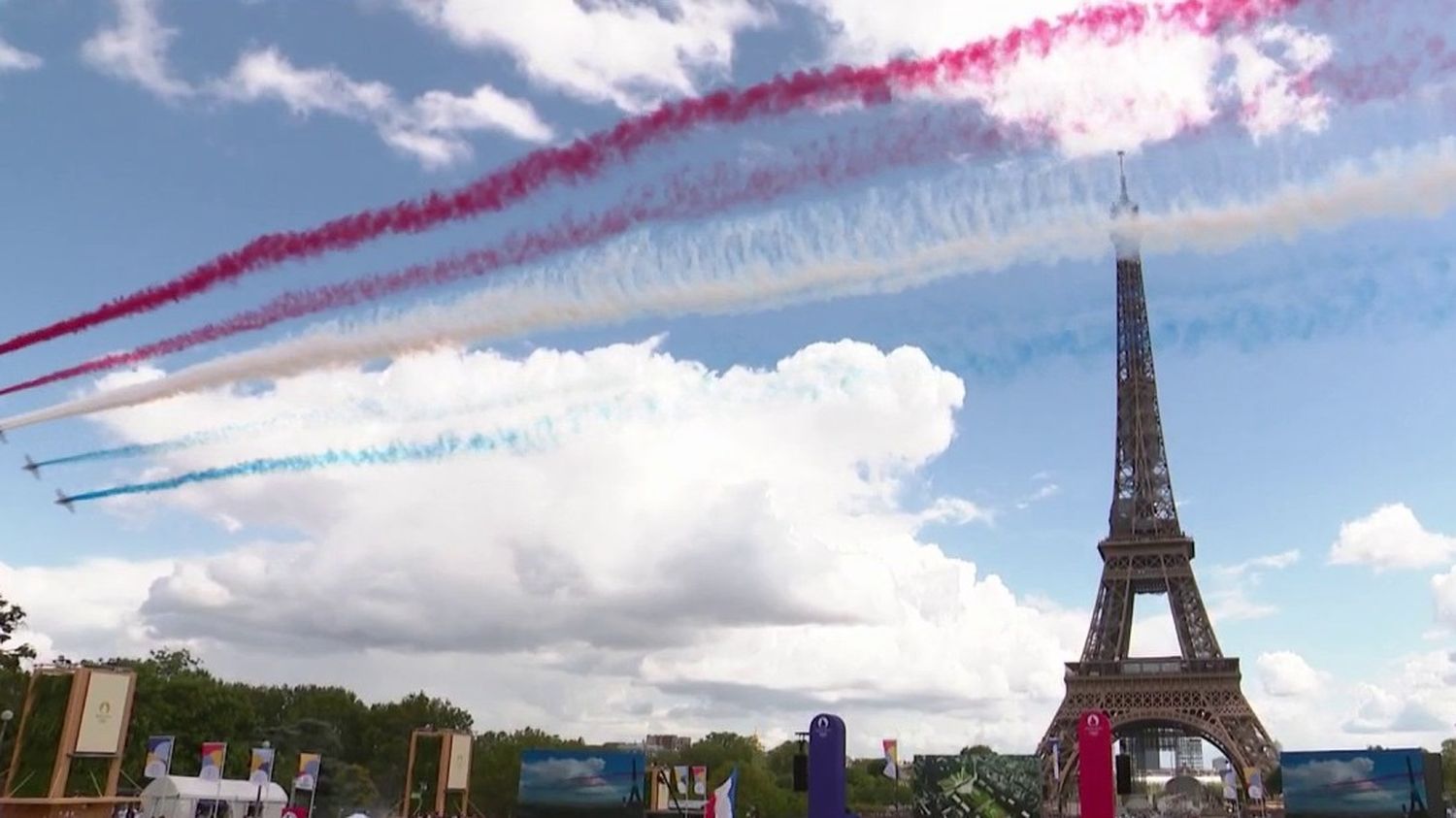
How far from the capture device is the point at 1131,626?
4072 inches

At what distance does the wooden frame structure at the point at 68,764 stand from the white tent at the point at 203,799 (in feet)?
25.3

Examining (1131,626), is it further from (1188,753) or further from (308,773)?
(308,773)

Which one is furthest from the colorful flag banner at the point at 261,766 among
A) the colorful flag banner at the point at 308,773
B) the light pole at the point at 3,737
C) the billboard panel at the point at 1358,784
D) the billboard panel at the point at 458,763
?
the billboard panel at the point at 1358,784

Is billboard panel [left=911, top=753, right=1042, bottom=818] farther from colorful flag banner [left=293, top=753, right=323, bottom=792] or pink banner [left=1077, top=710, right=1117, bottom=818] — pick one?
pink banner [left=1077, top=710, right=1117, bottom=818]

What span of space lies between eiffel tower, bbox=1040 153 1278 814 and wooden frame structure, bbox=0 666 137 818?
69.3 meters

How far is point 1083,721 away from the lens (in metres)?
30.4

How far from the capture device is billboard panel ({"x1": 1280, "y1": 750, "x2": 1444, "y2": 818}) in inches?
2357

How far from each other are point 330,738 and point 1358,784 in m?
75.8

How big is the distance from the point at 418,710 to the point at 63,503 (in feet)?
228

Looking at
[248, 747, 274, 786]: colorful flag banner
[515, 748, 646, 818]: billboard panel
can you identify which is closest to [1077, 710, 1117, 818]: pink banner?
[515, 748, 646, 818]: billboard panel

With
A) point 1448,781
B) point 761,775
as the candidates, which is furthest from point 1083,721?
point 1448,781

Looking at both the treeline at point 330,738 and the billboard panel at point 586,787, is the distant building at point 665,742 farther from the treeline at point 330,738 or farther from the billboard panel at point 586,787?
the billboard panel at point 586,787

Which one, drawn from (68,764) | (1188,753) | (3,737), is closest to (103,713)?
(68,764)

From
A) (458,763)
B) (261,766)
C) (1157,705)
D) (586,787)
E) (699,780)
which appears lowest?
(586,787)
